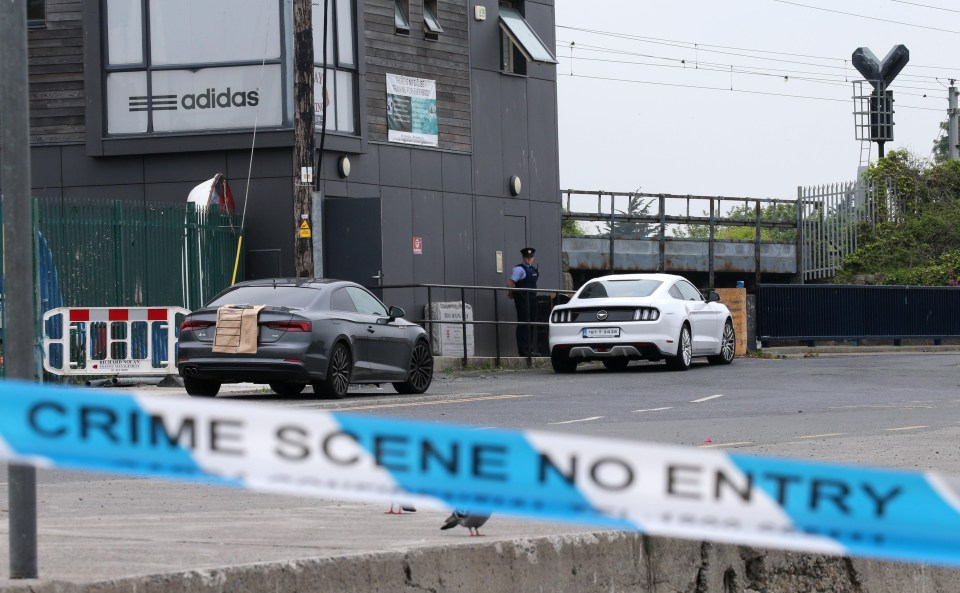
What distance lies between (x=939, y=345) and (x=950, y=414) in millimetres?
22977

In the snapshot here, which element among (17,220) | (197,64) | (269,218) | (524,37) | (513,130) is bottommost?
(17,220)

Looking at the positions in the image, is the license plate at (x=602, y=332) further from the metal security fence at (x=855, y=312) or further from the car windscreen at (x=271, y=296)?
the metal security fence at (x=855, y=312)

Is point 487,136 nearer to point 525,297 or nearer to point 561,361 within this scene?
point 525,297

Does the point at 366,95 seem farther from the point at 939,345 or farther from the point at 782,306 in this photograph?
the point at 939,345

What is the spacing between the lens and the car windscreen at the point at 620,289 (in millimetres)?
24438

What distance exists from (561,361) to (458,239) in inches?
233

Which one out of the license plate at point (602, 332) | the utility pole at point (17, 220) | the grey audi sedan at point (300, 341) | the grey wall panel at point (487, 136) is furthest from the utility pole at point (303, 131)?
the utility pole at point (17, 220)

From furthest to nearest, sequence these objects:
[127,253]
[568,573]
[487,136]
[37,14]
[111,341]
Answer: [487,136] < [37,14] < [127,253] < [111,341] < [568,573]

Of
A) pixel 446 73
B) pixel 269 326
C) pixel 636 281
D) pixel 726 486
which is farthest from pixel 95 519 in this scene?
pixel 446 73

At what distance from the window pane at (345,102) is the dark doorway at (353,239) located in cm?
157

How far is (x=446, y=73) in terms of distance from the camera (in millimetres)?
29312

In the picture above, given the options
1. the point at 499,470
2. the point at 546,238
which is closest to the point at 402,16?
the point at 546,238

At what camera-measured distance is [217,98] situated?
25766 millimetres

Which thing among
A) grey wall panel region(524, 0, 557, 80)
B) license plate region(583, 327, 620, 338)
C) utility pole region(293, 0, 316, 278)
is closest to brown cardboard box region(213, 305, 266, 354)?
utility pole region(293, 0, 316, 278)
